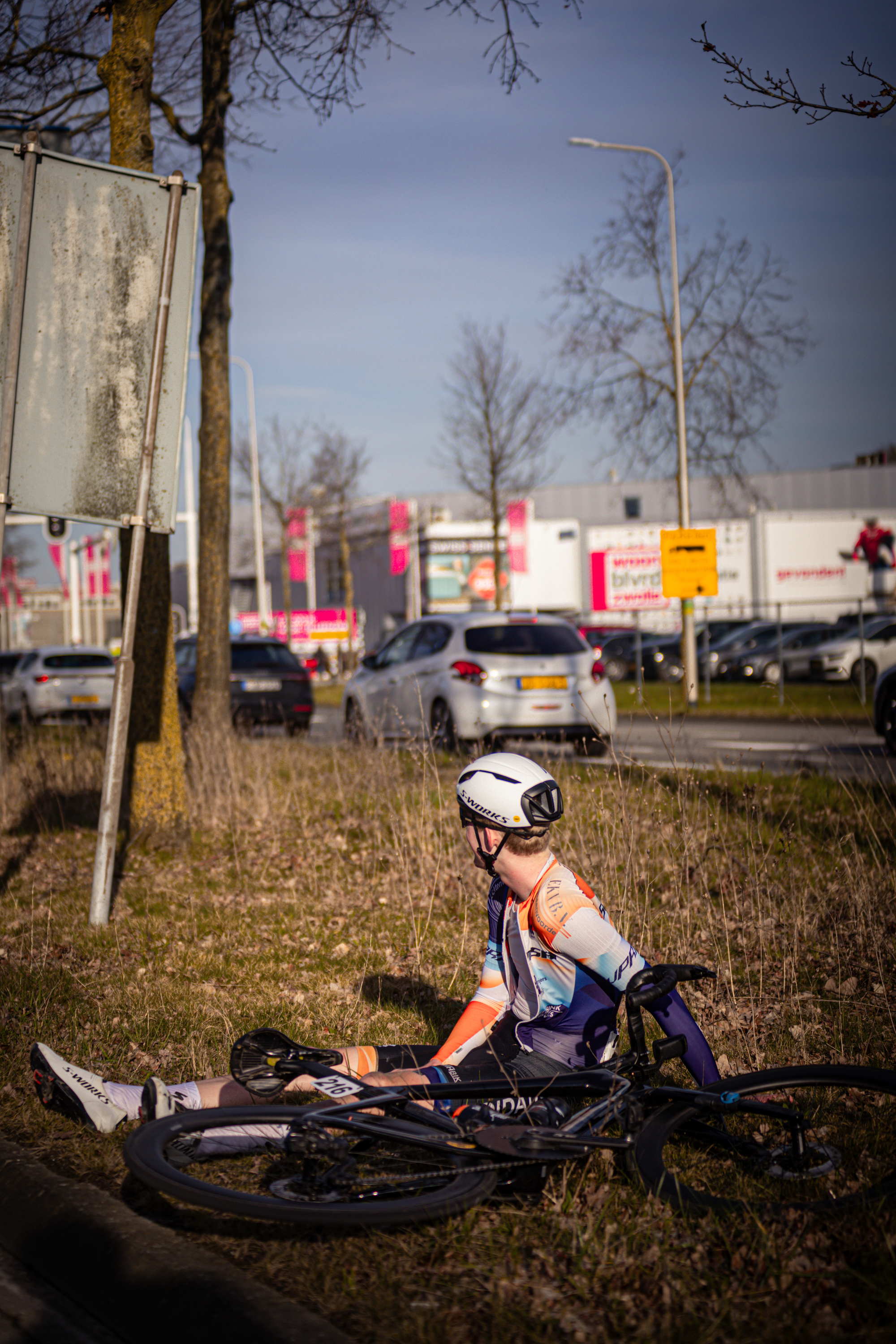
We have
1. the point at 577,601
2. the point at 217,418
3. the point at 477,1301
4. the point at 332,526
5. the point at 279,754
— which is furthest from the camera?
the point at 577,601

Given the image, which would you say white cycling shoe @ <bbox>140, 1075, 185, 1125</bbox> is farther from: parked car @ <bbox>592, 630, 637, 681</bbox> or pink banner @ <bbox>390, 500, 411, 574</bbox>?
pink banner @ <bbox>390, 500, 411, 574</bbox>

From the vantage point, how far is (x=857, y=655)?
2964cm

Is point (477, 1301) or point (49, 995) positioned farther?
→ point (49, 995)

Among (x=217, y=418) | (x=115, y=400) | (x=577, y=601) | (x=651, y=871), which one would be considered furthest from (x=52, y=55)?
(x=577, y=601)

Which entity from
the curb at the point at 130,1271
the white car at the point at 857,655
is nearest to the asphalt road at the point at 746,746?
the curb at the point at 130,1271

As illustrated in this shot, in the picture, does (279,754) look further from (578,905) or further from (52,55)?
(578,905)

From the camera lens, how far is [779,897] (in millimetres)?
6465

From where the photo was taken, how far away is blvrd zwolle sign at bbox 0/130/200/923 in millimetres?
6180

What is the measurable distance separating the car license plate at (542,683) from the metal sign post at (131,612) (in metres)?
6.71

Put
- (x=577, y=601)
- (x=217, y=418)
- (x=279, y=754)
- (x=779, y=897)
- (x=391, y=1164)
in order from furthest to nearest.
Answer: (x=577, y=601), (x=279, y=754), (x=217, y=418), (x=779, y=897), (x=391, y=1164)

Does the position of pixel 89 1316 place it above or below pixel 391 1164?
below

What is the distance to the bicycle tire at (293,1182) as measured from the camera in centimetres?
283

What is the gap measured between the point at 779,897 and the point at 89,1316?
440 centimetres

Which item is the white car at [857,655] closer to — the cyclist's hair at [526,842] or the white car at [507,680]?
the white car at [507,680]
